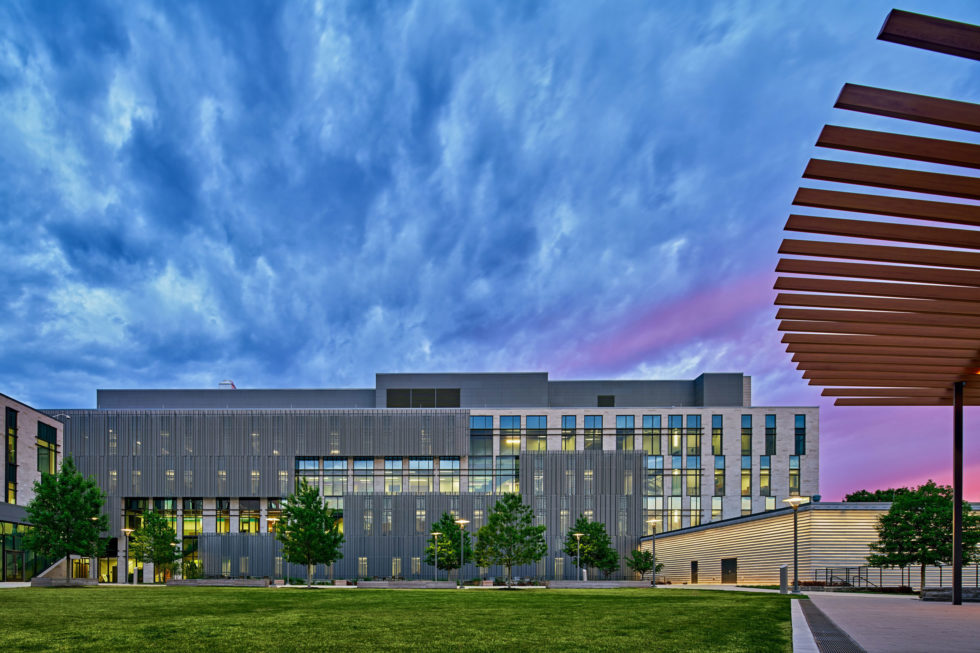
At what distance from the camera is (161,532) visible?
58.7 m

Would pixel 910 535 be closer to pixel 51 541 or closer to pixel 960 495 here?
pixel 960 495

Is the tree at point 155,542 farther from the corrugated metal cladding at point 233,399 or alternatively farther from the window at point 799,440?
the window at point 799,440

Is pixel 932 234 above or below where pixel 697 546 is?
above

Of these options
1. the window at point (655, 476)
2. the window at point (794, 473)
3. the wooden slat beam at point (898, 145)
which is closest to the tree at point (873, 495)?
the window at point (794, 473)

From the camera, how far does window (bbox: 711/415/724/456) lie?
71.6m

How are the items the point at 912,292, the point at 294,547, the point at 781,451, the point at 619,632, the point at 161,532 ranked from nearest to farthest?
the point at 912,292
the point at 619,632
the point at 294,547
the point at 161,532
the point at 781,451

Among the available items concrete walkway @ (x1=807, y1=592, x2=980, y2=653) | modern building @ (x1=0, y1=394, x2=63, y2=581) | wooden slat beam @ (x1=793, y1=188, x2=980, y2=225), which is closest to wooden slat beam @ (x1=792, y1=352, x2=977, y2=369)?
concrete walkway @ (x1=807, y1=592, x2=980, y2=653)

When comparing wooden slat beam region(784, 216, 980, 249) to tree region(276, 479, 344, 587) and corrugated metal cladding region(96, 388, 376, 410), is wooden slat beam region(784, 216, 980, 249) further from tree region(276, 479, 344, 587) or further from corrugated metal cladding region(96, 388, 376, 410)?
corrugated metal cladding region(96, 388, 376, 410)

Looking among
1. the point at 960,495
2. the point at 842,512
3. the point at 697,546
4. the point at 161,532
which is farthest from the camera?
the point at 161,532

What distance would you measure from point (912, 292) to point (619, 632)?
7.10m

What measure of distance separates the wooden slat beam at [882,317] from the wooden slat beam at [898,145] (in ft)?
16.2

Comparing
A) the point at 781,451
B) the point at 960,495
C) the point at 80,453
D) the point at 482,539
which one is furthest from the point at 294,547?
the point at 781,451

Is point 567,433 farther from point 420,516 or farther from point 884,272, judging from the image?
point 884,272

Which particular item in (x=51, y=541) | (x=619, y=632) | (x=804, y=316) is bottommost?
(x=51, y=541)
